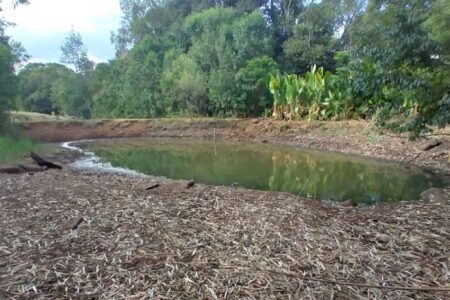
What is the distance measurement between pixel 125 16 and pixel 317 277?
39773mm

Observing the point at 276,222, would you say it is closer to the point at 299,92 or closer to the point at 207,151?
the point at 207,151

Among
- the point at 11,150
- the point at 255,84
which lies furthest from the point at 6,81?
the point at 255,84

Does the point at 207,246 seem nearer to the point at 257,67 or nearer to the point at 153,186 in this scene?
the point at 153,186

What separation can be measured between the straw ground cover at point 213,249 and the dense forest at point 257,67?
10.4ft

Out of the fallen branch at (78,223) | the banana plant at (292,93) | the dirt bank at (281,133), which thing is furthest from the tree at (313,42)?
the fallen branch at (78,223)

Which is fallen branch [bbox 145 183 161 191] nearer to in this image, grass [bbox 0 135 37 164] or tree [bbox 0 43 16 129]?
grass [bbox 0 135 37 164]

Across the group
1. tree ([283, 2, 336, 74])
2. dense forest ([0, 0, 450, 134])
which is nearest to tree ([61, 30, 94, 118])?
dense forest ([0, 0, 450, 134])

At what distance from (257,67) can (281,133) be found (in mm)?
4824

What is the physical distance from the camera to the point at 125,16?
3812cm

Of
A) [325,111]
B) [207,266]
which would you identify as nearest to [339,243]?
[207,266]

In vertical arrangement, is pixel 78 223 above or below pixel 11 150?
above

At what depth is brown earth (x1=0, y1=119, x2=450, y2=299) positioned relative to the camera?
8.57ft

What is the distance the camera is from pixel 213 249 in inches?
130

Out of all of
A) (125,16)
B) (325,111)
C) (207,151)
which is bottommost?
(207,151)
